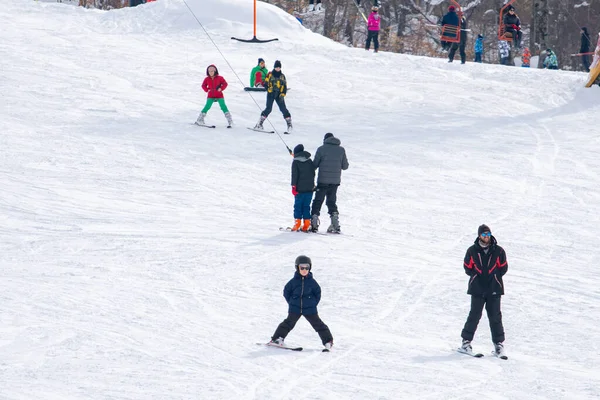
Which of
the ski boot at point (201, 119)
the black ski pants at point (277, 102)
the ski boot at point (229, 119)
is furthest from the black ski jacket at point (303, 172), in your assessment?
the ski boot at point (201, 119)

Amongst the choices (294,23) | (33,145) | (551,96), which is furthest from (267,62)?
(33,145)

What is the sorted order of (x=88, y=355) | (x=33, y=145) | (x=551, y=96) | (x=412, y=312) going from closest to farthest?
(x=88, y=355)
(x=412, y=312)
(x=33, y=145)
(x=551, y=96)

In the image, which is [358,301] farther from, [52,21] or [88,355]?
[52,21]

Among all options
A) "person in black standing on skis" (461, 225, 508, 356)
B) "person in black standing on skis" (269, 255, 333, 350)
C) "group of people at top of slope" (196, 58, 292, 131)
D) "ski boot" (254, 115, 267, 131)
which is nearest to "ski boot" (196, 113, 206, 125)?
→ "group of people at top of slope" (196, 58, 292, 131)

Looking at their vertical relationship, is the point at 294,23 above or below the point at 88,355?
above

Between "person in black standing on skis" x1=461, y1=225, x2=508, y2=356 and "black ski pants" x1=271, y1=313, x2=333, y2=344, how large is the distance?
1332 mm

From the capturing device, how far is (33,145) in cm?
1634

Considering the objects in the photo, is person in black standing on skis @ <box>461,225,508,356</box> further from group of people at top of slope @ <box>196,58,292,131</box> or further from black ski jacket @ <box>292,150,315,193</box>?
group of people at top of slope @ <box>196,58,292,131</box>

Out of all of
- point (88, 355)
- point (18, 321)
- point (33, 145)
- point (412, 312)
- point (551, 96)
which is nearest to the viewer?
point (88, 355)

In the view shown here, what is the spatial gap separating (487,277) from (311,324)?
1636 millimetres

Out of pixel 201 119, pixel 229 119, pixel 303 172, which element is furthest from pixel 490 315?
pixel 201 119

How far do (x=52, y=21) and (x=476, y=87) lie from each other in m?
12.7

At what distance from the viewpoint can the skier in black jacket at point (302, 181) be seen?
A: 12.3 m

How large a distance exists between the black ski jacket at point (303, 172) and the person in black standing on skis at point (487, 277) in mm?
4159
